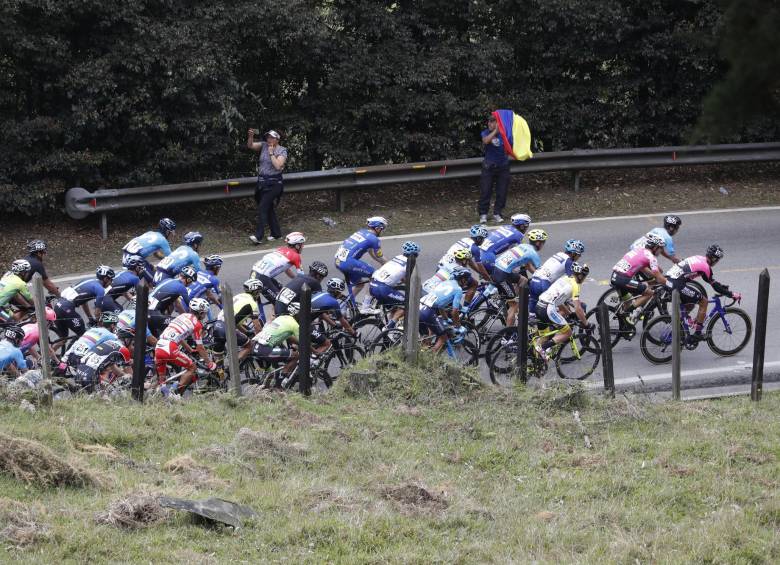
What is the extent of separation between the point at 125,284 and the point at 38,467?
22.5 ft

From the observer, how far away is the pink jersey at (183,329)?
13.2 meters

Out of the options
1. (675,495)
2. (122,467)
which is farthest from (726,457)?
(122,467)

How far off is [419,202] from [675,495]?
47.7 ft

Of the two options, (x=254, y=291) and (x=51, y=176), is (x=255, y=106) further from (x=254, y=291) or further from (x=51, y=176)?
(x=254, y=291)

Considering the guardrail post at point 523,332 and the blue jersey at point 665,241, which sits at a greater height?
the blue jersey at point 665,241

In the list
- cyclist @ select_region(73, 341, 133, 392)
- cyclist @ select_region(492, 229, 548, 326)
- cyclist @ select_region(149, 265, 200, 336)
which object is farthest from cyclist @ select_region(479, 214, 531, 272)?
cyclist @ select_region(73, 341, 133, 392)

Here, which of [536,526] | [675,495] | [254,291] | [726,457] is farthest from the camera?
[254,291]

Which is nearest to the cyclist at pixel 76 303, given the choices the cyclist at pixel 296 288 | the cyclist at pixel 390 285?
the cyclist at pixel 296 288

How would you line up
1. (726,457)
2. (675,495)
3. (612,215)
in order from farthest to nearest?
(612,215), (726,457), (675,495)

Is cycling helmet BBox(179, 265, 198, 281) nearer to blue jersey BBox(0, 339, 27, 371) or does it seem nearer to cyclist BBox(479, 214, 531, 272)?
blue jersey BBox(0, 339, 27, 371)

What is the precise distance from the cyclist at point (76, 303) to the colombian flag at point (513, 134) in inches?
364

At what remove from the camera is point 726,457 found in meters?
9.69

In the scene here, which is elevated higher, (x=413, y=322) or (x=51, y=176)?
(x=51, y=176)

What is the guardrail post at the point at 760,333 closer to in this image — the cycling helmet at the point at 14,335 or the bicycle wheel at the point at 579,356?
the bicycle wheel at the point at 579,356
